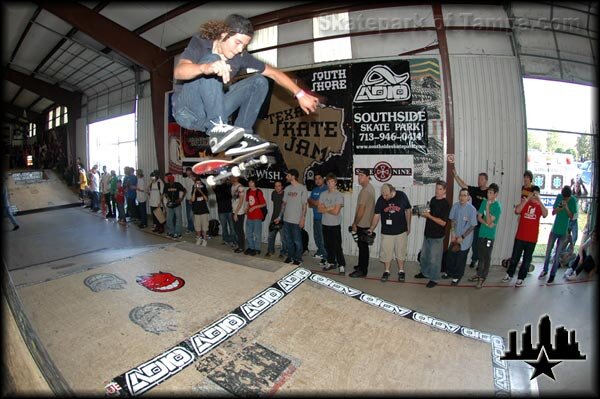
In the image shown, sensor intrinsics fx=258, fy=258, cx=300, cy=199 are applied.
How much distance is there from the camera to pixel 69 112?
5.68m

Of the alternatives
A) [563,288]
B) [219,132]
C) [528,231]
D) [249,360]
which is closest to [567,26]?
[528,231]

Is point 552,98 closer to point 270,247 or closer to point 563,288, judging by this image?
point 563,288

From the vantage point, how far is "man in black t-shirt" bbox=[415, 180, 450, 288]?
414 centimetres

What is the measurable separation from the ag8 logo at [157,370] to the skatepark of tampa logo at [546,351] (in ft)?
8.87

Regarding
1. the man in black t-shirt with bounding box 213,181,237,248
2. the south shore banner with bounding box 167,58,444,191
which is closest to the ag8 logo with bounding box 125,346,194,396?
the south shore banner with bounding box 167,58,444,191

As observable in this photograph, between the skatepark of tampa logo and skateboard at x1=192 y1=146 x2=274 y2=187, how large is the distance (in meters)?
2.82

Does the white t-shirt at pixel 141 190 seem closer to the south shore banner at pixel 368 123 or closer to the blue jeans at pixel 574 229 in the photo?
the south shore banner at pixel 368 123

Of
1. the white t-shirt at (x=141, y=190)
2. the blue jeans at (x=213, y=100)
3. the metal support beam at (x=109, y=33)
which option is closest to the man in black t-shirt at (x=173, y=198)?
the white t-shirt at (x=141, y=190)

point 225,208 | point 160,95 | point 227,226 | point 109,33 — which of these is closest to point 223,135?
point 109,33

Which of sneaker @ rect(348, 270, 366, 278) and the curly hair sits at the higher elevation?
the curly hair

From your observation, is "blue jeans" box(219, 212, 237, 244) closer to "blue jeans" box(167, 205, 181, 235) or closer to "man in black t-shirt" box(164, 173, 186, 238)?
"man in black t-shirt" box(164, 173, 186, 238)

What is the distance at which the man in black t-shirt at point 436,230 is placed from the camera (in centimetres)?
414

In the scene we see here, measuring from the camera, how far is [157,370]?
178 centimetres

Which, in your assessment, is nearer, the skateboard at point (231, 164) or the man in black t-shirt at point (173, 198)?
the skateboard at point (231, 164)
